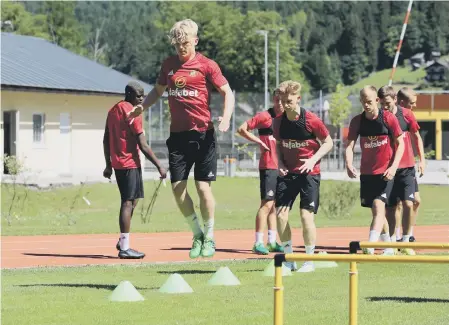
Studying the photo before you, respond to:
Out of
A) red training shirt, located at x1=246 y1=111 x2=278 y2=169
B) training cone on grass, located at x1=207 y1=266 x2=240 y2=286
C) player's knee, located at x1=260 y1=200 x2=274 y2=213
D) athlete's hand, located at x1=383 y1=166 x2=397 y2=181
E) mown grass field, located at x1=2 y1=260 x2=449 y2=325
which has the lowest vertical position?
mown grass field, located at x1=2 y1=260 x2=449 y2=325

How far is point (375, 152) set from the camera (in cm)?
1366

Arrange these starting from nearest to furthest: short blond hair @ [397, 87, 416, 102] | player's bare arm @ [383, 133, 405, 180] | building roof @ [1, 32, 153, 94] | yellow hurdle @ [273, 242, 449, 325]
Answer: yellow hurdle @ [273, 242, 449, 325] < player's bare arm @ [383, 133, 405, 180] < short blond hair @ [397, 87, 416, 102] < building roof @ [1, 32, 153, 94]

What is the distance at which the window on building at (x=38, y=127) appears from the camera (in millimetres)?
47316

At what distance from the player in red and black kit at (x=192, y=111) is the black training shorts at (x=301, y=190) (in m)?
0.77

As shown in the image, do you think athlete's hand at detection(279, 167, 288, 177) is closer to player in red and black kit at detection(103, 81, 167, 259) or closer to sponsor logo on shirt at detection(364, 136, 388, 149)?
sponsor logo on shirt at detection(364, 136, 388, 149)

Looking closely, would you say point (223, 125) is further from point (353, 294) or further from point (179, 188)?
point (353, 294)

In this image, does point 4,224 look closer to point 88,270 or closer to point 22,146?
point 88,270

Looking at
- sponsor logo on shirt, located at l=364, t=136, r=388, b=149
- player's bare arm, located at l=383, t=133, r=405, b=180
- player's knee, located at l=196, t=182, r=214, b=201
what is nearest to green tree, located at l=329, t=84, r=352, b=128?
sponsor logo on shirt, located at l=364, t=136, r=388, b=149

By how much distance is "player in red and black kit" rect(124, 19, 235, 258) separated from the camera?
1187 cm

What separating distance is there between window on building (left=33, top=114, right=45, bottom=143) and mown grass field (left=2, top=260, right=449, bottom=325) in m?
35.1

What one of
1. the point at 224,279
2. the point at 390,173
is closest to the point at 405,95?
the point at 390,173

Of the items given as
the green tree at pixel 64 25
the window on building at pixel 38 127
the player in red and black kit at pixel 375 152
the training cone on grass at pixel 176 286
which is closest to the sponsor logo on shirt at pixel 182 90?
the training cone on grass at pixel 176 286

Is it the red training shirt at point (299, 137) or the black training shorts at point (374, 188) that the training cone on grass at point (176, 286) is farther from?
the black training shorts at point (374, 188)

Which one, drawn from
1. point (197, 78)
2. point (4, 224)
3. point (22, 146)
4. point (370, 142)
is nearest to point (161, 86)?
point (197, 78)
